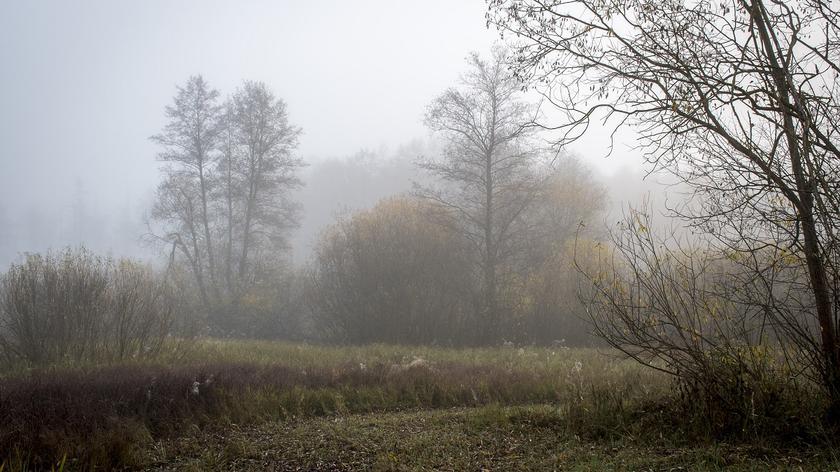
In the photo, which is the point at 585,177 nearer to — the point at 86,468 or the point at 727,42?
the point at 727,42

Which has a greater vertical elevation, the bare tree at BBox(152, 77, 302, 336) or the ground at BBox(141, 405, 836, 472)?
the bare tree at BBox(152, 77, 302, 336)

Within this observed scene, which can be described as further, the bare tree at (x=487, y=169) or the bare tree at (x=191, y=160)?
the bare tree at (x=191, y=160)

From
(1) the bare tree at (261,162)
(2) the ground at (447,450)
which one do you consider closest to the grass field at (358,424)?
(2) the ground at (447,450)


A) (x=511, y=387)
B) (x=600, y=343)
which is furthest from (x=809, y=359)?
(x=600, y=343)

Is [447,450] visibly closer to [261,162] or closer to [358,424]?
[358,424]

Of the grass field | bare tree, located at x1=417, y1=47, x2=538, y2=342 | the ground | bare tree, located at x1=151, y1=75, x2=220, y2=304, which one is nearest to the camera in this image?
the ground

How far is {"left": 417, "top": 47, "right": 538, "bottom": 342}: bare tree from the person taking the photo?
74.4ft

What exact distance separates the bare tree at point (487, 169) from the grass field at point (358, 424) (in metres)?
12.4

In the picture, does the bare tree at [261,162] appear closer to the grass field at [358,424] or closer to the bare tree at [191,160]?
the bare tree at [191,160]

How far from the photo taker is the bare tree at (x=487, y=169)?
22688 millimetres

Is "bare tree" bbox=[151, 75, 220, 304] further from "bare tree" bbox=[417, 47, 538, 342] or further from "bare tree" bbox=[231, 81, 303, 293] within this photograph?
"bare tree" bbox=[417, 47, 538, 342]

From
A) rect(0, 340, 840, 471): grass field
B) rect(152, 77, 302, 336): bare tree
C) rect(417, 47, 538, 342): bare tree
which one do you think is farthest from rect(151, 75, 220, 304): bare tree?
rect(0, 340, 840, 471): grass field

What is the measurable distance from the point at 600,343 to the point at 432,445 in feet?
47.2

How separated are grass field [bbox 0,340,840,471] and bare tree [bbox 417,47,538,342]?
12381 millimetres
